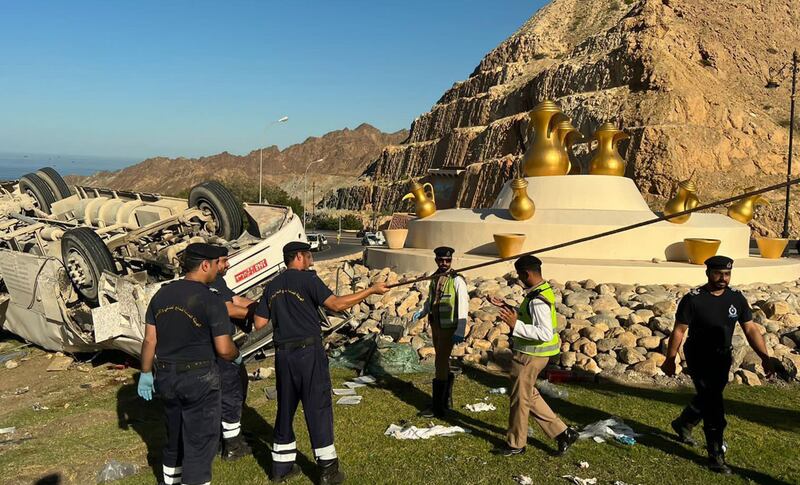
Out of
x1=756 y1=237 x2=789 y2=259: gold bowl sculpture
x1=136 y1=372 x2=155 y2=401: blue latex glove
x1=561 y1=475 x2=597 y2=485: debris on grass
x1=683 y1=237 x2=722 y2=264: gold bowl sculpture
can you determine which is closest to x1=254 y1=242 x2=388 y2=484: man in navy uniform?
x1=136 y1=372 x2=155 y2=401: blue latex glove

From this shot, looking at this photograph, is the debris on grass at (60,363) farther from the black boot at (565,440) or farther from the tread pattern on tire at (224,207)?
the black boot at (565,440)

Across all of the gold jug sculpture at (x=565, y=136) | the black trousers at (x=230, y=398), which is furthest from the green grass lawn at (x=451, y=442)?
the gold jug sculpture at (x=565, y=136)

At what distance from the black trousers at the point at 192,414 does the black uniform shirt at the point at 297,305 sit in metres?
0.62

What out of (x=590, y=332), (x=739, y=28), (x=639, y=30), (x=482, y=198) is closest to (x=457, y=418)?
(x=590, y=332)

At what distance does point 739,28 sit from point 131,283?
79955 millimetres

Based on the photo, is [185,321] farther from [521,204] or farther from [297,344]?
[521,204]

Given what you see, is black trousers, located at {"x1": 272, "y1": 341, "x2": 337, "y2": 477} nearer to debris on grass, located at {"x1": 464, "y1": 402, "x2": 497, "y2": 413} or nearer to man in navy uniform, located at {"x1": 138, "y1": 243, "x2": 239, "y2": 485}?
man in navy uniform, located at {"x1": 138, "y1": 243, "x2": 239, "y2": 485}

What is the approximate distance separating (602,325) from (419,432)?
4361mm

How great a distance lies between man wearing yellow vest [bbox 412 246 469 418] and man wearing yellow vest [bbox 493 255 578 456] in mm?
1020

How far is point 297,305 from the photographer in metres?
4.56

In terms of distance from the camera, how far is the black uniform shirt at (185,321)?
4.00m

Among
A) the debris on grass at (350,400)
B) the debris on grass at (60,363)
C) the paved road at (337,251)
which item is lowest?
the paved road at (337,251)

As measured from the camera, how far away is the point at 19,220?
445 inches

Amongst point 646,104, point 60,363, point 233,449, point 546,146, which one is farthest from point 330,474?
point 646,104
